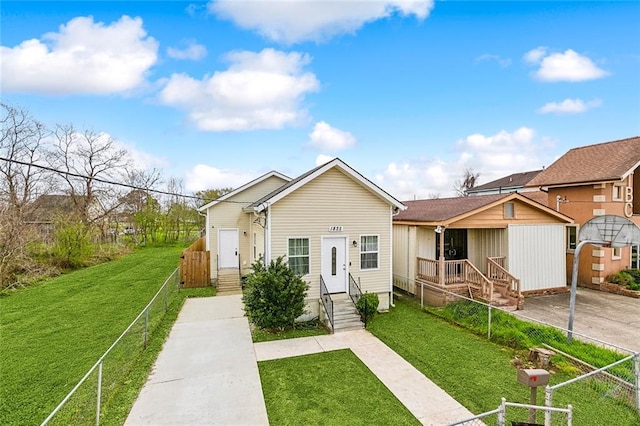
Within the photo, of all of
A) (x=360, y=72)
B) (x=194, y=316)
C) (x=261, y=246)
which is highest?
(x=360, y=72)

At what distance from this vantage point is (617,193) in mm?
14672

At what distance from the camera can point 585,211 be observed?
15.0 meters

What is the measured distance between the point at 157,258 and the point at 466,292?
2288 centimetres

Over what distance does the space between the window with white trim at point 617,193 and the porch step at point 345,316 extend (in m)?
13.6

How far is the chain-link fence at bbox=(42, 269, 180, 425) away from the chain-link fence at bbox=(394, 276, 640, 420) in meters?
6.73

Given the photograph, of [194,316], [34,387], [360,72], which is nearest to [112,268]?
[194,316]

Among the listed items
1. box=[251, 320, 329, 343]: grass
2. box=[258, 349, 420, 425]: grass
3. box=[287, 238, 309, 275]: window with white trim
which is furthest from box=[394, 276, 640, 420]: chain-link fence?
box=[287, 238, 309, 275]: window with white trim

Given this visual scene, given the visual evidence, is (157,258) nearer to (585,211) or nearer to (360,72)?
(360,72)

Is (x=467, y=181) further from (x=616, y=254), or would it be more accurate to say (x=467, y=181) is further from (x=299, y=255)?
(x=299, y=255)

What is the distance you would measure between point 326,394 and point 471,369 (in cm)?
334

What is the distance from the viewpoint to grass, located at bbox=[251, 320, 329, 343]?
9039 mm

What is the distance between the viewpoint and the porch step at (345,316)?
969 centimetres

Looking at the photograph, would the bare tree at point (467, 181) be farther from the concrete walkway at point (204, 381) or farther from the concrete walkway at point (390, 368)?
the concrete walkway at point (204, 381)

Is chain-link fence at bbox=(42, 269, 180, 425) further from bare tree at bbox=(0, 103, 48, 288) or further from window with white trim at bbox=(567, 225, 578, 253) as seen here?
window with white trim at bbox=(567, 225, 578, 253)
